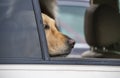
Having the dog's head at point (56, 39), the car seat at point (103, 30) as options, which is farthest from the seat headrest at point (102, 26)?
the dog's head at point (56, 39)

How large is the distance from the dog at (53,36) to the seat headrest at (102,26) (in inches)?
8.1

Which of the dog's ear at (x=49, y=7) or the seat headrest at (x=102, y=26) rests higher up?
the dog's ear at (x=49, y=7)

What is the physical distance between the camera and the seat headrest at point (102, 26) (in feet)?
12.5

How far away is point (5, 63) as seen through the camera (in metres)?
3.30

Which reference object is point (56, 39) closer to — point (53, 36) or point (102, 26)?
point (53, 36)

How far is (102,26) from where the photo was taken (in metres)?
3.85

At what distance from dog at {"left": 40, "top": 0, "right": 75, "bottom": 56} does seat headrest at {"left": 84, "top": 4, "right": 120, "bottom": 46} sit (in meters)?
0.20

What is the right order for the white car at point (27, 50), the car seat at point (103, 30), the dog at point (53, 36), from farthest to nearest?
the car seat at point (103, 30) → the dog at point (53, 36) → the white car at point (27, 50)

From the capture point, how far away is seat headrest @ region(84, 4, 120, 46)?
3.81 meters

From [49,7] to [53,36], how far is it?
0.72 feet

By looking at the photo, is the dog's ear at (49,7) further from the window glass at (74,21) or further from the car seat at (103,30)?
the car seat at (103,30)

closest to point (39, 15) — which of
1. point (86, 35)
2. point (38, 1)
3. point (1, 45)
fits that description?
point (38, 1)

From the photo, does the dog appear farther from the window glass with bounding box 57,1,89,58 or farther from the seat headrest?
the seat headrest

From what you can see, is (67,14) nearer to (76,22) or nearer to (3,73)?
(76,22)
